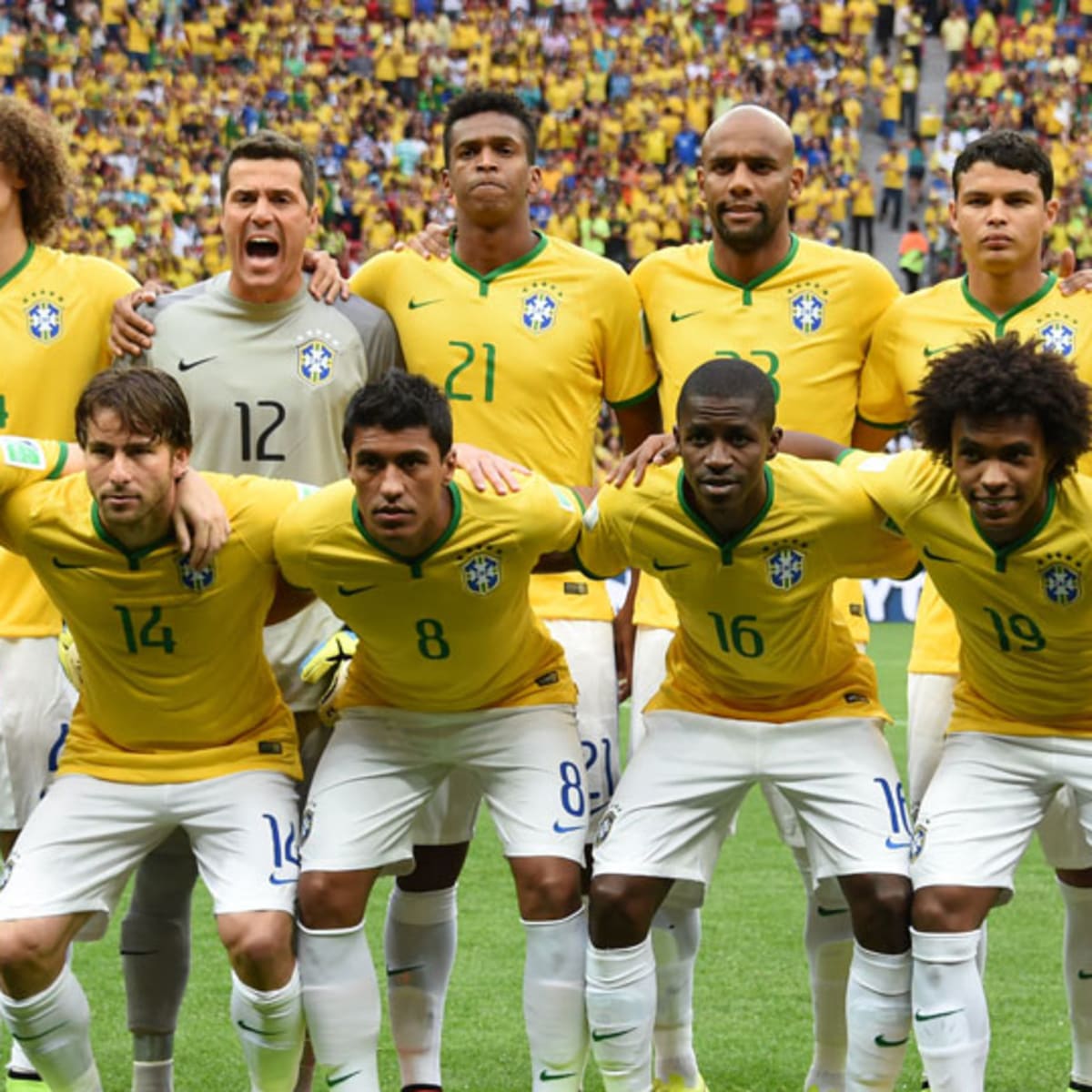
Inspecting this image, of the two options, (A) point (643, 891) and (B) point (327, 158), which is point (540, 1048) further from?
(B) point (327, 158)

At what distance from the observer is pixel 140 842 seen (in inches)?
201

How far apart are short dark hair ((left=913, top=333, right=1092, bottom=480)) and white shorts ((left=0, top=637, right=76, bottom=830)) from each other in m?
2.66

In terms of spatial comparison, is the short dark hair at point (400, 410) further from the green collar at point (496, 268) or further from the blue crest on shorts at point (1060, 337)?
the blue crest on shorts at point (1060, 337)

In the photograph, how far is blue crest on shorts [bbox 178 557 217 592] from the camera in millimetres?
5055

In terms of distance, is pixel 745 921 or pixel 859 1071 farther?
pixel 745 921

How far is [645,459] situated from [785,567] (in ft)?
1.57

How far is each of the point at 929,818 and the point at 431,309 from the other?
7.24ft

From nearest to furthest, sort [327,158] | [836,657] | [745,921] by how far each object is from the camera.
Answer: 1. [836,657]
2. [745,921]
3. [327,158]

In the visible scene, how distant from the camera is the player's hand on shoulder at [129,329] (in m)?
5.76

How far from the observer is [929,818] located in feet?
16.4

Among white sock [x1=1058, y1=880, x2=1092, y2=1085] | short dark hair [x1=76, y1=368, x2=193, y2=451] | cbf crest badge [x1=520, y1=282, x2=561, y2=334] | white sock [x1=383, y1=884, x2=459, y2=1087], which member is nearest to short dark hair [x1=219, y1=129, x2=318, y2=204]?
cbf crest badge [x1=520, y1=282, x2=561, y2=334]

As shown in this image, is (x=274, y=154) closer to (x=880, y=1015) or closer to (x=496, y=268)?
(x=496, y=268)

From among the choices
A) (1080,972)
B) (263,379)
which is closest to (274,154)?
(263,379)

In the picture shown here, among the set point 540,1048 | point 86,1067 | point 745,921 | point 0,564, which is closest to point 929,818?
point 540,1048
